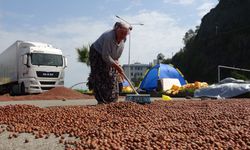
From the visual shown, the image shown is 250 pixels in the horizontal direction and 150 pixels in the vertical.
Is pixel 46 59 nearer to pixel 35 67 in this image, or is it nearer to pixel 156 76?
pixel 35 67

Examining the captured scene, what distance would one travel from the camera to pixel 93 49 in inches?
300

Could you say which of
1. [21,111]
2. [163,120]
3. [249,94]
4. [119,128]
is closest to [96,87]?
[21,111]

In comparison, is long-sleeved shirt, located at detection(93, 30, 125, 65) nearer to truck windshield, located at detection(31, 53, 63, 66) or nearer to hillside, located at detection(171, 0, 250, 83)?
truck windshield, located at detection(31, 53, 63, 66)

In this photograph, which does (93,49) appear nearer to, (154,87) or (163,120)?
(163,120)

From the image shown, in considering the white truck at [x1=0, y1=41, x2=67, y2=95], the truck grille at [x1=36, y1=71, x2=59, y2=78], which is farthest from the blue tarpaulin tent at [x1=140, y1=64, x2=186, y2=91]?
the truck grille at [x1=36, y1=71, x2=59, y2=78]

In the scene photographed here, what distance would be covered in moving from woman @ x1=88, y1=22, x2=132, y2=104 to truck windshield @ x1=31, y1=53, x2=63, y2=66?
514 inches

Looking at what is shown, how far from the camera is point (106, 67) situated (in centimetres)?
755

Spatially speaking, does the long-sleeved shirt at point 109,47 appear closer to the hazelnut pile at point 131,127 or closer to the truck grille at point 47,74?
the hazelnut pile at point 131,127

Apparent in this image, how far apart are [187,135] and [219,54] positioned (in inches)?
2283

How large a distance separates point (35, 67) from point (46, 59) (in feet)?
2.52

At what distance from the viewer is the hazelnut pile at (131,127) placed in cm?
377

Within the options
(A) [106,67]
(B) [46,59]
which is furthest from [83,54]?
(A) [106,67]

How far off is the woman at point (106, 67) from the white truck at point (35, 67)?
42.6ft

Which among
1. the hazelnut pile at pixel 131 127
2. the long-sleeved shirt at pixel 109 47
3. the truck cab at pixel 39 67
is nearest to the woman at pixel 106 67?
the long-sleeved shirt at pixel 109 47
